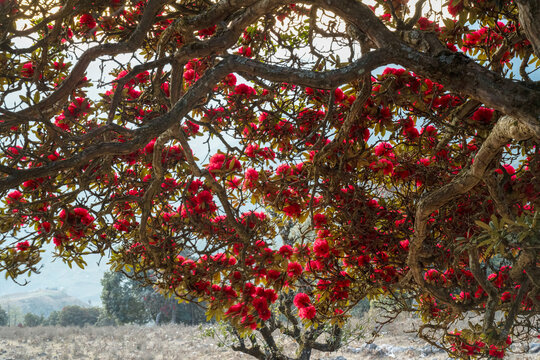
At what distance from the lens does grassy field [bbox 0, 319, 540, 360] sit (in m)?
10.7

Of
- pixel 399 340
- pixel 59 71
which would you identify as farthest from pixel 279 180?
pixel 399 340

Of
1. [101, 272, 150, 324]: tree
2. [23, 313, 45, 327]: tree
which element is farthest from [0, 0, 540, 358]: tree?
[23, 313, 45, 327]: tree

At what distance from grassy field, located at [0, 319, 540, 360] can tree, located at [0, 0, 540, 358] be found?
7336mm

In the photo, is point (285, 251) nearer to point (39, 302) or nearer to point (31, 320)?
point (31, 320)

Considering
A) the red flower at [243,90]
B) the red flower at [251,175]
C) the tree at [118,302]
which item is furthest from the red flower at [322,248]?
the tree at [118,302]

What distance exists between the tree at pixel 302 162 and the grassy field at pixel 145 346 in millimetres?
7336

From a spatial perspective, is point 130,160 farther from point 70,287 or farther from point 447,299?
point 70,287

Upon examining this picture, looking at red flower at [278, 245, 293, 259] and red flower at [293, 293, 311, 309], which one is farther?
red flower at [293, 293, 311, 309]

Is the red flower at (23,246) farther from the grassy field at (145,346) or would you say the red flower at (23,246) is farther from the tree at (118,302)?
the tree at (118,302)

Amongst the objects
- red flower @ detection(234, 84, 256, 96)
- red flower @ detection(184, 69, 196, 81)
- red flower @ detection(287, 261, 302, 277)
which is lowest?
red flower @ detection(287, 261, 302, 277)

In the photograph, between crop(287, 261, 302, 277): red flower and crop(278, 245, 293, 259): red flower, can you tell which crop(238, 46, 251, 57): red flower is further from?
crop(287, 261, 302, 277): red flower

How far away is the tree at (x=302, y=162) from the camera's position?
5.68 feet

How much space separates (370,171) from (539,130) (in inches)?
54.3

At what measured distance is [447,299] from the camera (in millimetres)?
2254
